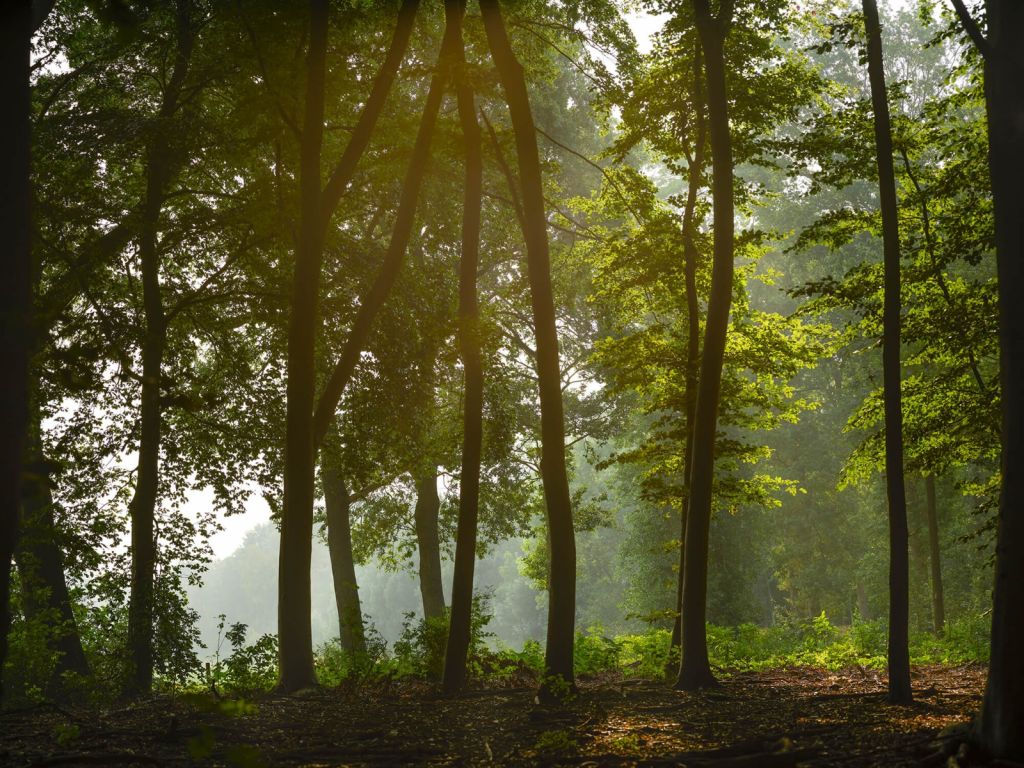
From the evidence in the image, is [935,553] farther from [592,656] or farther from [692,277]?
[692,277]

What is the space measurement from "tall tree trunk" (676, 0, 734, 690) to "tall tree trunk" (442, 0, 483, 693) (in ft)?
9.05

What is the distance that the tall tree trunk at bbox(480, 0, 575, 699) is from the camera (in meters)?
10.0

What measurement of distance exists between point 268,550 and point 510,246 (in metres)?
116

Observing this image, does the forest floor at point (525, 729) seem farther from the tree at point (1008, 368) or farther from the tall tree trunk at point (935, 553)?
the tall tree trunk at point (935, 553)

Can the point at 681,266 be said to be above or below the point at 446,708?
above

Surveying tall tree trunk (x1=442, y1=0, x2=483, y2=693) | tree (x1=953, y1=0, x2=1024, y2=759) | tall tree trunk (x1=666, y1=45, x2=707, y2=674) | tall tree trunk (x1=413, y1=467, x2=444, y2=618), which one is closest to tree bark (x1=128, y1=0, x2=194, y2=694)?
tall tree trunk (x1=442, y1=0, x2=483, y2=693)

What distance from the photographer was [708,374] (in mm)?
11016

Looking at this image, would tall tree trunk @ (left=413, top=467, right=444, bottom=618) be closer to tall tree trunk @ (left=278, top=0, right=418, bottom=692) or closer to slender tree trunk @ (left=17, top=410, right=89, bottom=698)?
slender tree trunk @ (left=17, top=410, right=89, bottom=698)

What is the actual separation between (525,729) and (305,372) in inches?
210

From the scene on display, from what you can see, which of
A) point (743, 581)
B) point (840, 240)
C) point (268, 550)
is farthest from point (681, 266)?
point (268, 550)

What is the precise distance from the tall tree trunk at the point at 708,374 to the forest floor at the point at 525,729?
2.09 feet

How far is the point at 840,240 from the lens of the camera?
12227mm

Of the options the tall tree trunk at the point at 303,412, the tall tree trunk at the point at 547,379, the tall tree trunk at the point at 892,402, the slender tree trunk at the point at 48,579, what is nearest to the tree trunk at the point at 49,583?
the slender tree trunk at the point at 48,579

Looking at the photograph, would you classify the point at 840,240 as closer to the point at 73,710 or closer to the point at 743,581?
the point at 73,710
